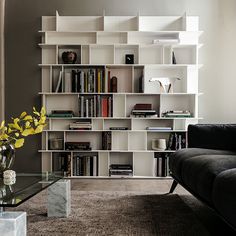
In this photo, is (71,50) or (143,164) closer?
(143,164)

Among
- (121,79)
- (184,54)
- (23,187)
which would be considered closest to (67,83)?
(121,79)

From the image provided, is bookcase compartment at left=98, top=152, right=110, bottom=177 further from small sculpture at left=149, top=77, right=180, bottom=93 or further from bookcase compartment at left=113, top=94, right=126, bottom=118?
small sculpture at left=149, top=77, right=180, bottom=93

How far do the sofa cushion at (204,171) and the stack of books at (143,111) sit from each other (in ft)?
6.60

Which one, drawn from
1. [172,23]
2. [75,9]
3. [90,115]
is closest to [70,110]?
[90,115]

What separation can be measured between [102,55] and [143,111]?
0.93 m

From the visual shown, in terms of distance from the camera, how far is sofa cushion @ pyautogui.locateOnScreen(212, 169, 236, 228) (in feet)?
5.72

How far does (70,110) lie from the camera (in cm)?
491

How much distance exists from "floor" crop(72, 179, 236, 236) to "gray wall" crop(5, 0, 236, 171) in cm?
97

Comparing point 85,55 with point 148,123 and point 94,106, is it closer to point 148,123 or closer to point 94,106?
point 94,106

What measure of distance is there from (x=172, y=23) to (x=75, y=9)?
4.26 ft

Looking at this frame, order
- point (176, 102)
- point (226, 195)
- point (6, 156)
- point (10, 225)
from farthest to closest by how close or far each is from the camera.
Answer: point (176, 102)
point (6, 156)
point (226, 195)
point (10, 225)

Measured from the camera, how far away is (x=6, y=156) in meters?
2.38

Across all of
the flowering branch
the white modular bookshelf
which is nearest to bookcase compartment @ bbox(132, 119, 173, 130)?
the white modular bookshelf

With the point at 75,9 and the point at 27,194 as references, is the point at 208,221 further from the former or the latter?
the point at 75,9
